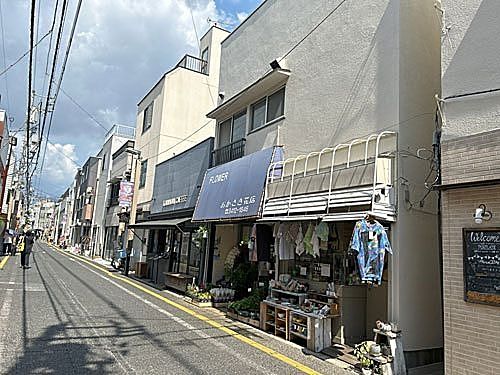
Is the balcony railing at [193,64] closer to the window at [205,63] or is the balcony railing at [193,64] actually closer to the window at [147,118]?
the window at [205,63]

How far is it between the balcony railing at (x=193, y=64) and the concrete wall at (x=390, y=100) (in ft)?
46.9

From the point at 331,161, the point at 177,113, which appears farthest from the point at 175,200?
the point at 331,161

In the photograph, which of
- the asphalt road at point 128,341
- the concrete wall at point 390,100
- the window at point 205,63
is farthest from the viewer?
the window at point 205,63

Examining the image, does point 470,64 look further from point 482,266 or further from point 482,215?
point 482,266

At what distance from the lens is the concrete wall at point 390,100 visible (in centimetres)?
670

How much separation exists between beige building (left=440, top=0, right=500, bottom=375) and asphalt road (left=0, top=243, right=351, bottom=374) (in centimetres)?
217

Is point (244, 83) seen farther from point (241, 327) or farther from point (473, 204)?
point (473, 204)

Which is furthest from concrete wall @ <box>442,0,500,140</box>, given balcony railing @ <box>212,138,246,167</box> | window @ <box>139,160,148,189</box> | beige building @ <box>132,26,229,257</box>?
window @ <box>139,160,148,189</box>

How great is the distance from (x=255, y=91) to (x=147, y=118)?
1536 centimetres

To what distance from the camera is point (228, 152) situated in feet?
45.1

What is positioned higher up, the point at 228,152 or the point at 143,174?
the point at 143,174

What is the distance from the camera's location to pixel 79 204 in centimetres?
5334

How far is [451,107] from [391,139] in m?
1.40

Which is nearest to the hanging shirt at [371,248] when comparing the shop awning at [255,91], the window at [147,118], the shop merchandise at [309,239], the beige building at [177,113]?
the shop merchandise at [309,239]
